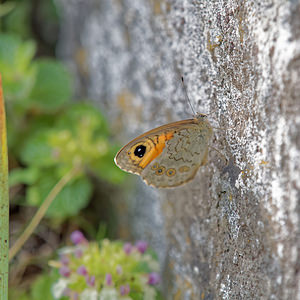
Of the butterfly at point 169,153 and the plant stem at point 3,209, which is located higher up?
the butterfly at point 169,153

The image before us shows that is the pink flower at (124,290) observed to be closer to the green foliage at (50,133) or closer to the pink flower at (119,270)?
the pink flower at (119,270)

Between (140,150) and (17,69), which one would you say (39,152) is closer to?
(17,69)

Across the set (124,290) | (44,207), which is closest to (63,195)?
(44,207)

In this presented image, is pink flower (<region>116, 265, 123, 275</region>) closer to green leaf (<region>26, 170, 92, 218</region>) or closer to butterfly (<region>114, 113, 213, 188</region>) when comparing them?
butterfly (<region>114, 113, 213, 188</region>)

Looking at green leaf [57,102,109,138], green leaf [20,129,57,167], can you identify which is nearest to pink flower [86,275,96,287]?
green leaf [20,129,57,167]

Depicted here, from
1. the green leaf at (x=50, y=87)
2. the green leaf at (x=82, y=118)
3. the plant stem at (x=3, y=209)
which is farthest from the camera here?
the green leaf at (x=50, y=87)

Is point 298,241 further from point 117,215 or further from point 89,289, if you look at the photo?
point 117,215

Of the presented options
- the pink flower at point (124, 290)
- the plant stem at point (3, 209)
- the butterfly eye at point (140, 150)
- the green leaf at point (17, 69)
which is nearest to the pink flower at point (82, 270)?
the pink flower at point (124, 290)

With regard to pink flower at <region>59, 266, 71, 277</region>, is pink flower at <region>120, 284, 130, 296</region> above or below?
below
